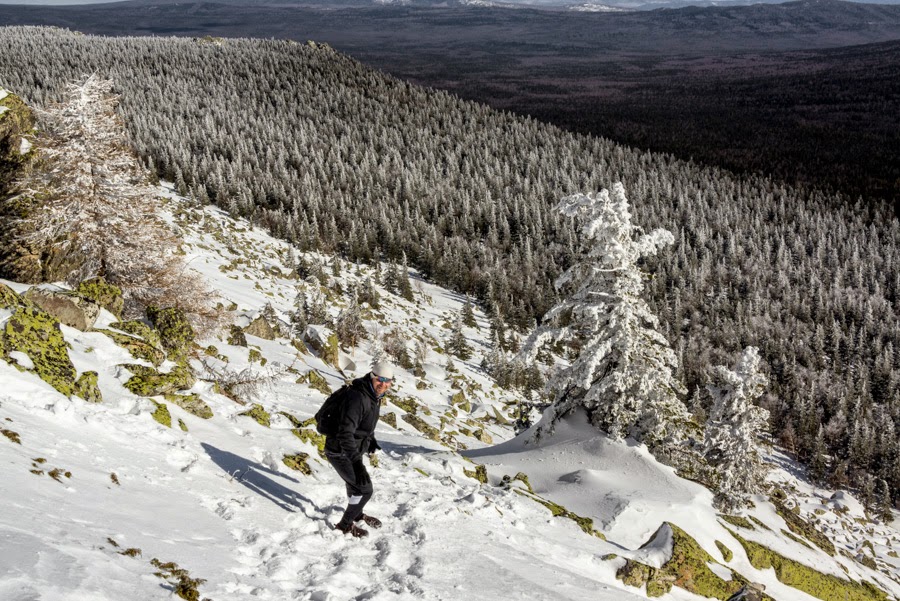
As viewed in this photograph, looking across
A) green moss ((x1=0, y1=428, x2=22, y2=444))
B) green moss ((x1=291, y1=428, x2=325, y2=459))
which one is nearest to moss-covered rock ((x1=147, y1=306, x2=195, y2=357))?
green moss ((x1=291, y1=428, x2=325, y2=459))

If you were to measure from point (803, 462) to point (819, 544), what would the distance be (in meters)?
36.4

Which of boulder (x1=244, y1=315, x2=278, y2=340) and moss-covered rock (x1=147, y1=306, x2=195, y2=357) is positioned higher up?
moss-covered rock (x1=147, y1=306, x2=195, y2=357)

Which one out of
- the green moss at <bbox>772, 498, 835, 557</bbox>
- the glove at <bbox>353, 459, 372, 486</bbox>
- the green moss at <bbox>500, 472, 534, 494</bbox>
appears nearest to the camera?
the glove at <bbox>353, 459, 372, 486</bbox>

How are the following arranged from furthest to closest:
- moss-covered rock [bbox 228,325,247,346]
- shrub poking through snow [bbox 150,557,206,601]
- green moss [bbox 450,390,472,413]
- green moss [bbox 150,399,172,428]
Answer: green moss [bbox 450,390,472,413]
moss-covered rock [bbox 228,325,247,346]
green moss [bbox 150,399,172,428]
shrub poking through snow [bbox 150,557,206,601]

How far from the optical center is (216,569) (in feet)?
17.9

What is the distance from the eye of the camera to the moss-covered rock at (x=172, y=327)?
41.9 ft

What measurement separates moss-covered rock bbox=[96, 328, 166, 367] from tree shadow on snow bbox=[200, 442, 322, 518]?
2.98 m

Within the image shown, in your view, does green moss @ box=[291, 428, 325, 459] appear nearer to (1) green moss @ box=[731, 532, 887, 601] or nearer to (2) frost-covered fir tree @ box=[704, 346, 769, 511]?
(1) green moss @ box=[731, 532, 887, 601]

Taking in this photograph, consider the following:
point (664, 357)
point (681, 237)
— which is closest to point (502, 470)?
point (664, 357)

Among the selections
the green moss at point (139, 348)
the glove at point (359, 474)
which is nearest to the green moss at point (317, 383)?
the green moss at point (139, 348)

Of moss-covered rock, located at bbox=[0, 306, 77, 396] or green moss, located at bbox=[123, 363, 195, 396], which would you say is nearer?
moss-covered rock, located at bbox=[0, 306, 77, 396]

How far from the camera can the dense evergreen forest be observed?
199ft

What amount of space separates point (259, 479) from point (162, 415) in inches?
80.6

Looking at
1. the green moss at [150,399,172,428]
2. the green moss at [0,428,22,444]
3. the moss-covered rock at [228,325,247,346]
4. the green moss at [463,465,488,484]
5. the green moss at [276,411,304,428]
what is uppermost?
the green moss at [0,428,22,444]
